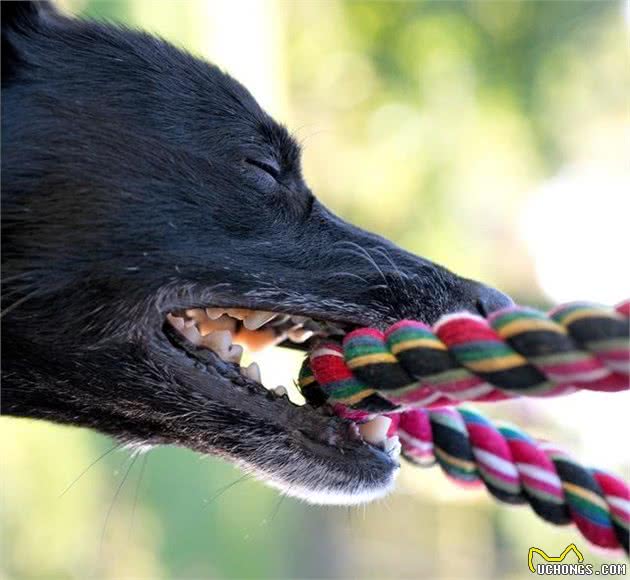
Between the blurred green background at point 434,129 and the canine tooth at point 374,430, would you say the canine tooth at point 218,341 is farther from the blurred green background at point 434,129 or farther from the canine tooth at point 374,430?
the blurred green background at point 434,129

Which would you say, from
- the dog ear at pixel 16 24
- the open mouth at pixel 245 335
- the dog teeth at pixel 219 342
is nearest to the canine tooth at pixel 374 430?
the open mouth at pixel 245 335

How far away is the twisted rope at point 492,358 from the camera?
1.53m

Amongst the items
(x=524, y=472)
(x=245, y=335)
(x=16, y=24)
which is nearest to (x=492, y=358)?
(x=524, y=472)

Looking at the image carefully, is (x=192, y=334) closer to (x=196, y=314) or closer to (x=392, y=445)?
(x=196, y=314)

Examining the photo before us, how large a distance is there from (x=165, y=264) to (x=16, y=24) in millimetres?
776

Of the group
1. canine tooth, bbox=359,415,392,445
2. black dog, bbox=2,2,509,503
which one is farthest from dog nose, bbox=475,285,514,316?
canine tooth, bbox=359,415,392,445

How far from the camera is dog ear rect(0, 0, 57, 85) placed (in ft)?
7.36

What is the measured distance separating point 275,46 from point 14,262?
10556 millimetres

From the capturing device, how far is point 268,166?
2404 millimetres

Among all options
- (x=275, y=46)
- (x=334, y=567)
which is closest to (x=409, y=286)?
(x=334, y=567)

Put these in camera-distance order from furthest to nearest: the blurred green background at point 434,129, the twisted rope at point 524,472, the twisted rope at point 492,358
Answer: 1. the blurred green background at point 434,129
2. the twisted rope at point 524,472
3. the twisted rope at point 492,358

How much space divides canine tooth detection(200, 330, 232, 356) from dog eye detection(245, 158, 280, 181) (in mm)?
440

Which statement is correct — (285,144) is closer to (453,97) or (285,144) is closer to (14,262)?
(14,262)

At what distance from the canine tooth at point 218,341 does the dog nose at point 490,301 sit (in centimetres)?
65
